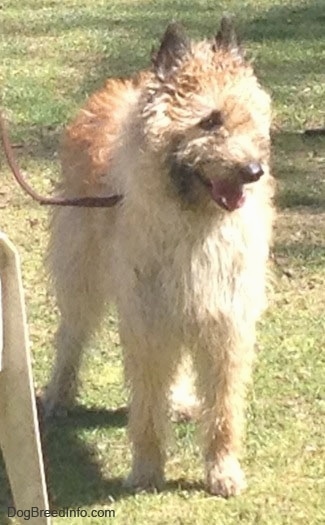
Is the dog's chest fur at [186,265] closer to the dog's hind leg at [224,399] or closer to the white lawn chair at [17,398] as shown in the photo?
the dog's hind leg at [224,399]

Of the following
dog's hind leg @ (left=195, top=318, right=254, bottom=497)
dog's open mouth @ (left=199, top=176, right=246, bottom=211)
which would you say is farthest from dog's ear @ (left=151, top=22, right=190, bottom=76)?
dog's hind leg @ (left=195, top=318, right=254, bottom=497)

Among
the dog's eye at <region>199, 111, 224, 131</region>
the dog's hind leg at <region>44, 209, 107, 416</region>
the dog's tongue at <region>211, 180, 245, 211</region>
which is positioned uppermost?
the dog's eye at <region>199, 111, 224, 131</region>

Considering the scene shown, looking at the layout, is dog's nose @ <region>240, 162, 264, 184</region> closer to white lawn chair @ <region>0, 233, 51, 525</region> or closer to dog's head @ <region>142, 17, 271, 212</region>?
dog's head @ <region>142, 17, 271, 212</region>

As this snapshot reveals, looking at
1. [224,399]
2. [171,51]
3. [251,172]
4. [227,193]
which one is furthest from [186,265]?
[171,51]

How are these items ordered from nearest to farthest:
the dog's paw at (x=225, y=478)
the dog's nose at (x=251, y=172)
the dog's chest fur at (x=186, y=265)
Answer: the dog's nose at (x=251, y=172) < the dog's chest fur at (x=186, y=265) < the dog's paw at (x=225, y=478)

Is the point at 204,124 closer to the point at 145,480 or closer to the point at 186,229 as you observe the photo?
the point at 186,229

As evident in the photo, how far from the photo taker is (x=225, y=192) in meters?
4.73

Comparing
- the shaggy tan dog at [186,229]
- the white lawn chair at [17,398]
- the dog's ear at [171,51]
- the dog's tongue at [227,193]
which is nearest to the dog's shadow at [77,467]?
the shaggy tan dog at [186,229]

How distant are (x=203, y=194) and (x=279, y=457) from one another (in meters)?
1.39

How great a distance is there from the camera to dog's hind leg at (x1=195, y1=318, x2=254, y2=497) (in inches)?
202

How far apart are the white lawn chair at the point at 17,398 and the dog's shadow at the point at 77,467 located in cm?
91

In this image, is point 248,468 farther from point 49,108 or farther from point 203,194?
point 49,108

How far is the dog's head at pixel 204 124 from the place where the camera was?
468 cm

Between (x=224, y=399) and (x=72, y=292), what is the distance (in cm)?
102
